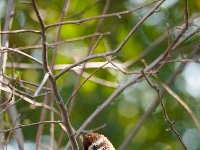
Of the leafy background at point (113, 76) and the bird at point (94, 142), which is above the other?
the leafy background at point (113, 76)

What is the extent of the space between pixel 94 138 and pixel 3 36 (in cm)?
72

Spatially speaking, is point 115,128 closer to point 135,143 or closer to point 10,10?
point 135,143

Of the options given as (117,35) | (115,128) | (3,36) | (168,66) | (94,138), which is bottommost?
(94,138)

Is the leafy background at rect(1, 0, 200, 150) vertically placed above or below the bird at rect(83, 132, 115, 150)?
above

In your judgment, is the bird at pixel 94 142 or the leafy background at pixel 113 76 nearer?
the bird at pixel 94 142

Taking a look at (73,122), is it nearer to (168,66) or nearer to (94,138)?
(168,66)

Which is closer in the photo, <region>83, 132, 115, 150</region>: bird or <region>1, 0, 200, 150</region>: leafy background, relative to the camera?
<region>83, 132, 115, 150</region>: bird

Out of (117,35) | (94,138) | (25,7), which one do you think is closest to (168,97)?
(117,35)

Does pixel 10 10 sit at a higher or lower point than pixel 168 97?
lower

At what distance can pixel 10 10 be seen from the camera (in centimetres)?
410

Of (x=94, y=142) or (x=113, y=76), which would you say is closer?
(x=94, y=142)

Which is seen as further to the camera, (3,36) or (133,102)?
(133,102)

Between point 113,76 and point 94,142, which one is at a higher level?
point 113,76

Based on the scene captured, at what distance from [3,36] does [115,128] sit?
2144 mm
